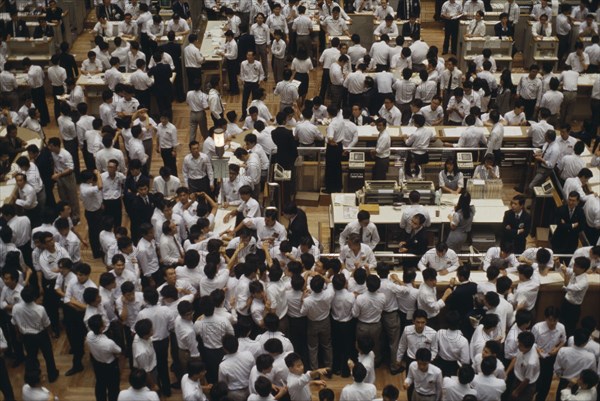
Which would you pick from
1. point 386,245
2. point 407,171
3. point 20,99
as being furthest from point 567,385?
point 20,99

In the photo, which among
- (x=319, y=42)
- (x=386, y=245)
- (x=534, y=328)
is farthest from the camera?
(x=319, y=42)

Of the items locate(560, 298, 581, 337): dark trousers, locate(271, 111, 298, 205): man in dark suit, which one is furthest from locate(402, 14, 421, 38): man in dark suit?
locate(560, 298, 581, 337): dark trousers

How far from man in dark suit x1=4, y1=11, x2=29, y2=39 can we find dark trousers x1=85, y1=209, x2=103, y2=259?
20.6 ft

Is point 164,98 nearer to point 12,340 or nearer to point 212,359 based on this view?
point 12,340

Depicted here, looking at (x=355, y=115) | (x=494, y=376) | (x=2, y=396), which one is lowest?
(x=2, y=396)

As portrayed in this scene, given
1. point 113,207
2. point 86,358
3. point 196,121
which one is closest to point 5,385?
point 86,358

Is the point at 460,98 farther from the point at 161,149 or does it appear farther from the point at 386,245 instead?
the point at 161,149

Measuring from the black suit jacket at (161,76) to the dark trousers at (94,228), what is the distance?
357 centimetres

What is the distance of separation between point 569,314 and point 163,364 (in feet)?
14.7

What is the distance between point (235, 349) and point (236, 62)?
8845 millimetres

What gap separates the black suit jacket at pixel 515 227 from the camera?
36.1 feet

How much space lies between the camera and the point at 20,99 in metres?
15.6

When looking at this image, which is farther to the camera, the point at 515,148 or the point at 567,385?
the point at 515,148

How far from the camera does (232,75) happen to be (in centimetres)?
1633
